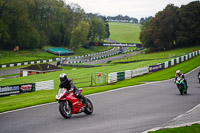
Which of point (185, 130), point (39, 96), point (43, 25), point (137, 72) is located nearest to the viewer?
point (185, 130)

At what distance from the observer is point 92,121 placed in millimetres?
12242

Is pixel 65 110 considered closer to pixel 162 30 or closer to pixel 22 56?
pixel 22 56

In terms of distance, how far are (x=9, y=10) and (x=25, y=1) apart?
32.2 feet

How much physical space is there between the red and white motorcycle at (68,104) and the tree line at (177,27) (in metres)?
81.7

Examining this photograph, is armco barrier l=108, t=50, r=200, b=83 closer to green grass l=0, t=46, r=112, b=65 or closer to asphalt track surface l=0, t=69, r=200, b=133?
asphalt track surface l=0, t=69, r=200, b=133

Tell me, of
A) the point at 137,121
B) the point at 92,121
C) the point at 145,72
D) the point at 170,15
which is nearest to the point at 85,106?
the point at 92,121

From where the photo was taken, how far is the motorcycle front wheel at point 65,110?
12359 mm

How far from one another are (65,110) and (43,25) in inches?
4180

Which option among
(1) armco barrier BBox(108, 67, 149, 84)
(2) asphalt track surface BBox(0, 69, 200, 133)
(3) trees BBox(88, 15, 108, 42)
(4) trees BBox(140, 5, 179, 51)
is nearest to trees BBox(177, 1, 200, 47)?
(4) trees BBox(140, 5, 179, 51)

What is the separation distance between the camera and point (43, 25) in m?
115

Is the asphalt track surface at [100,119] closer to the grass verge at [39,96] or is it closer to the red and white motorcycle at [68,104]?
the red and white motorcycle at [68,104]

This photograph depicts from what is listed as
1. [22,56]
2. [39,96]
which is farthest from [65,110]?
[22,56]

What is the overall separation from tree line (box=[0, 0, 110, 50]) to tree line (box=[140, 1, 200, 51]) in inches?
1190

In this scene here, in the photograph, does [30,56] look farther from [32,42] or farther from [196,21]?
[196,21]
